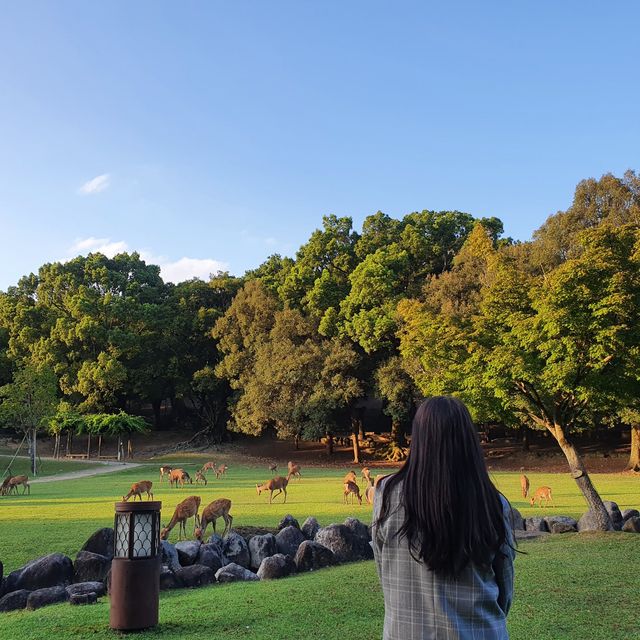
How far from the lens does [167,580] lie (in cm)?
802

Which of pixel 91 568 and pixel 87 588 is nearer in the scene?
pixel 87 588

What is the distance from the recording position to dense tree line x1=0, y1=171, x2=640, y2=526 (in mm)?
12227

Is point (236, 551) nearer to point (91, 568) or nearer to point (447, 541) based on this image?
point (91, 568)

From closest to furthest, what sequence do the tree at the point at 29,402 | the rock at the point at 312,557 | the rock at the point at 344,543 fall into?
the rock at the point at 312,557 → the rock at the point at 344,543 → the tree at the point at 29,402

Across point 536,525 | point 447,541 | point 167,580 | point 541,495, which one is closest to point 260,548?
point 167,580

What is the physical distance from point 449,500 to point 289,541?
25.9 ft

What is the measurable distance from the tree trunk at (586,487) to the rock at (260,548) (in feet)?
18.5

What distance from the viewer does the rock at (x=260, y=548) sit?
920cm

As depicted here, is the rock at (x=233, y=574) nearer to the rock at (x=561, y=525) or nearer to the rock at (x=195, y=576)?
the rock at (x=195, y=576)

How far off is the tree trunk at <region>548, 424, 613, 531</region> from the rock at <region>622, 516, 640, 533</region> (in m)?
0.27

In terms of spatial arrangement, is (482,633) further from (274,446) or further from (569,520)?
(274,446)

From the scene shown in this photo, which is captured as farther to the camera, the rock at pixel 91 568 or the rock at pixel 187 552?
the rock at pixel 187 552

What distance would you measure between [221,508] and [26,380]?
2621 cm

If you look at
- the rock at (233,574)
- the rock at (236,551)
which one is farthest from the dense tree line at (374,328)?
the rock at (233,574)
